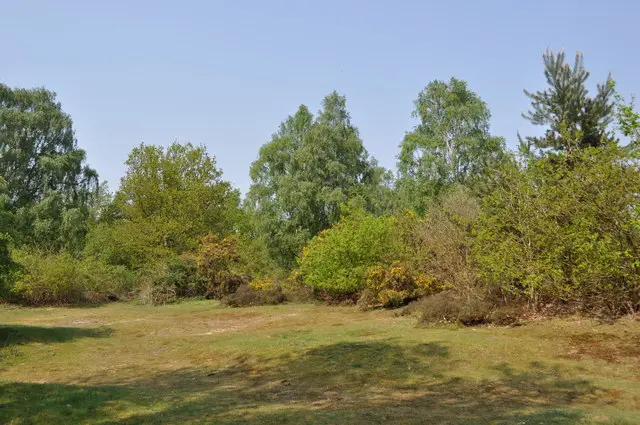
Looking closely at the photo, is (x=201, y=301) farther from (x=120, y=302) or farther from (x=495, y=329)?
(x=495, y=329)

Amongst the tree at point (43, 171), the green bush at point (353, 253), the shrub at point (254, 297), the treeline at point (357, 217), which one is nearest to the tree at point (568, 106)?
the treeline at point (357, 217)

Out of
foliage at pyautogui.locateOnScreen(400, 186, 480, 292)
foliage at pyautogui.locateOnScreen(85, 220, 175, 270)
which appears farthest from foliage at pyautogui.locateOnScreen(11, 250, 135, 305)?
foliage at pyautogui.locateOnScreen(400, 186, 480, 292)

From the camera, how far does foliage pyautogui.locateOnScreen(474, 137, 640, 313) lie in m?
13.7

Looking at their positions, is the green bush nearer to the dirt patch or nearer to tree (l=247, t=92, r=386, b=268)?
the dirt patch

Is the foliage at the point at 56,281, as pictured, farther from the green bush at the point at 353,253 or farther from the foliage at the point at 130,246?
the green bush at the point at 353,253

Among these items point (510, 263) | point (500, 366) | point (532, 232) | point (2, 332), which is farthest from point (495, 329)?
point (2, 332)

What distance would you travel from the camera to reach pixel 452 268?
19.6m

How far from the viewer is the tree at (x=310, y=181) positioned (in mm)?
40812

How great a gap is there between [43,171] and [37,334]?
3238 cm

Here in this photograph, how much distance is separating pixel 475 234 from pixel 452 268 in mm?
1654

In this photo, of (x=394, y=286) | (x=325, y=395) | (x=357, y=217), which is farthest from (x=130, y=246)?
(x=325, y=395)

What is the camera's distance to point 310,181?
4203 cm

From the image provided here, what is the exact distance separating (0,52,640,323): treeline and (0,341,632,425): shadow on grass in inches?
175

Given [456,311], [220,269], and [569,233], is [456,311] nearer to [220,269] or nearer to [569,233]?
[569,233]
